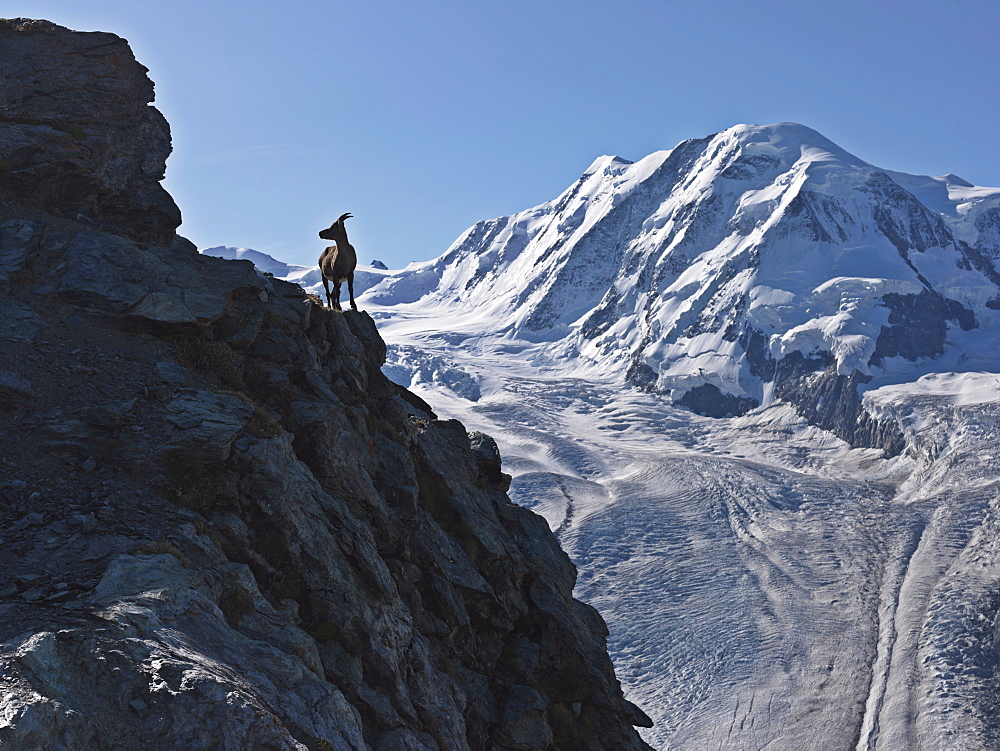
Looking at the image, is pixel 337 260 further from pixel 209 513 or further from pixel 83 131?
pixel 209 513

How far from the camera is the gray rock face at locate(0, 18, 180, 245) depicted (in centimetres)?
1928

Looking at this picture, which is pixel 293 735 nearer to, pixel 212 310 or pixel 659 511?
pixel 212 310

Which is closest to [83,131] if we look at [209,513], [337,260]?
[337,260]

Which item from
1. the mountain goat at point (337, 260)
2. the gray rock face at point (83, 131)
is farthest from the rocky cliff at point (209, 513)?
the mountain goat at point (337, 260)

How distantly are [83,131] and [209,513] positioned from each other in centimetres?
1058

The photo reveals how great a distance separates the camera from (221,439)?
14977 millimetres

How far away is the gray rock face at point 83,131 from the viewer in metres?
19.3

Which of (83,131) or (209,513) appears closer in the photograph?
(209,513)

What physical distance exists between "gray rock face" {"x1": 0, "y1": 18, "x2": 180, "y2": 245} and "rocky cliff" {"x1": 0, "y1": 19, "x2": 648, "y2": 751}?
57mm

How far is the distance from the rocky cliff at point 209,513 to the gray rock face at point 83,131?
6 cm

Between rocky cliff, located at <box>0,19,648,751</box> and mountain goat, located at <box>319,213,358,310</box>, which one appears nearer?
rocky cliff, located at <box>0,19,648,751</box>

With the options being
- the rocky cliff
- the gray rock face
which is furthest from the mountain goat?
the gray rock face

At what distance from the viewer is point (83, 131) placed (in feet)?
65.6

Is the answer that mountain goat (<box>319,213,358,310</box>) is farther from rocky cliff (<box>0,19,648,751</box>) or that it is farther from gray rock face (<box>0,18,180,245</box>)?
gray rock face (<box>0,18,180,245</box>)
